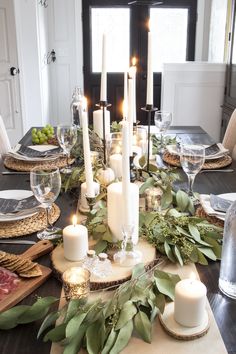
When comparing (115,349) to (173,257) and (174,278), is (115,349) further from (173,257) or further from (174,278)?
(173,257)

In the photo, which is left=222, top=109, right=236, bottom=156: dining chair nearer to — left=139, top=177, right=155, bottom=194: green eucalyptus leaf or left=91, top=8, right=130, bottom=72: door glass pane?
left=139, top=177, right=155, bottom=194: green eucalyptus leaf

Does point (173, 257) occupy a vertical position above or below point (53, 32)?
below

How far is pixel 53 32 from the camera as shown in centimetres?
521

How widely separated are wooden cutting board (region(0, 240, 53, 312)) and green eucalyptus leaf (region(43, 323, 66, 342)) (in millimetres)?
138

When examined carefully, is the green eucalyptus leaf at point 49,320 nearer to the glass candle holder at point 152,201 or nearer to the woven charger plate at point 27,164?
the glass candle holder at point 152,201

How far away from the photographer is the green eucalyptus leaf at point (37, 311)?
0.78m

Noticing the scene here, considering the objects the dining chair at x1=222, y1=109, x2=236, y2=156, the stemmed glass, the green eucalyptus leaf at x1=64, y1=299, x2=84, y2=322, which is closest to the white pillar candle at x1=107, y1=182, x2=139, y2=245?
the stemmed glass

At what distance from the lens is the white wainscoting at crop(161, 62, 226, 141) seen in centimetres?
399

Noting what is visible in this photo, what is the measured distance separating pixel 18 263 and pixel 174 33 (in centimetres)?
489

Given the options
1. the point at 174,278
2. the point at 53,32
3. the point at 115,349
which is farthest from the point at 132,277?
the point at 53,32

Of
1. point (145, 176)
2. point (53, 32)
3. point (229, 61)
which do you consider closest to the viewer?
point (145, 176)

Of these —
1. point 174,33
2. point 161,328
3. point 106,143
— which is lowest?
point 161,328

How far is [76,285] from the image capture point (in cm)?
81

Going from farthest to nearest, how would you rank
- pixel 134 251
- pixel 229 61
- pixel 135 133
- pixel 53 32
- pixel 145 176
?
pixel 53 32, pixel 229 61, pixel 135 133, pixel 145 176, pixel 134 251
